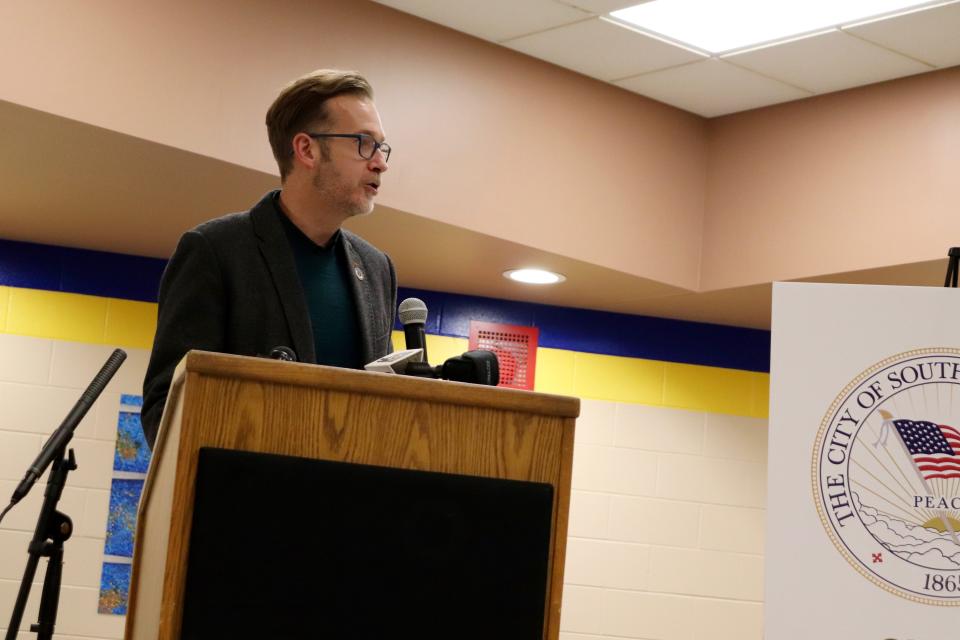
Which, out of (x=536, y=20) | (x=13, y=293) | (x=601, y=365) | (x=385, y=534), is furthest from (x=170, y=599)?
(x=601, y=365)

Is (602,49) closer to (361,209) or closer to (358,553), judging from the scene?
(361,209)

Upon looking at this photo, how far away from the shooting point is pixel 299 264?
212 centimetres

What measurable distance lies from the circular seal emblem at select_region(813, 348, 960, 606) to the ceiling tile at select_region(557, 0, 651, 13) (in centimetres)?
190

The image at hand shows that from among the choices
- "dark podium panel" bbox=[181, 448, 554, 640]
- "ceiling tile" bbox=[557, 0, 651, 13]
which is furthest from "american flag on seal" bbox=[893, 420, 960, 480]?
"ceiling tile" bbox=[557, 0, 651, 13]

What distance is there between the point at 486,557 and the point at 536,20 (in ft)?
10.1

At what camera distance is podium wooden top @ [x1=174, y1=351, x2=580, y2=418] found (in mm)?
1327

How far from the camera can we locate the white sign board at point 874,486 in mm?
2455

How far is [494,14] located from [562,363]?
1900 mm

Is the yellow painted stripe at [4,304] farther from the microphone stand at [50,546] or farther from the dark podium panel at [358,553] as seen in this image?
the dark podium panel at [358,553]

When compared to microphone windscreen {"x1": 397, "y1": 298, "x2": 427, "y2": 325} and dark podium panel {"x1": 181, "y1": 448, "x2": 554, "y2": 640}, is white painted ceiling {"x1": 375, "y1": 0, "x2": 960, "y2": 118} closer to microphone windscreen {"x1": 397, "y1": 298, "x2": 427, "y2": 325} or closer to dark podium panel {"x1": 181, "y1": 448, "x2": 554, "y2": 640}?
microphone windscreen {"x1": 397, "y1": 298, "x2": 427, "y2": 325}

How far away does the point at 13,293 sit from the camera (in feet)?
16.0

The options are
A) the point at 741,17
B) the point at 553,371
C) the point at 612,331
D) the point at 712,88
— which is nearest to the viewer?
the point at 741,17

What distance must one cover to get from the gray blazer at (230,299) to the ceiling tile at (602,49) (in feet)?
8.21

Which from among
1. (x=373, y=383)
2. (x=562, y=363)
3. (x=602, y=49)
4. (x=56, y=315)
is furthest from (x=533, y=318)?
(x=373, y=383)
